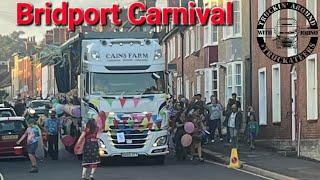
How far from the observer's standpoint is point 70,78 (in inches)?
1142

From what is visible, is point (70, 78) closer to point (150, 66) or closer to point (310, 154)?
point (150, 66)

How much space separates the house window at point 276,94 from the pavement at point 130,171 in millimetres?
5322

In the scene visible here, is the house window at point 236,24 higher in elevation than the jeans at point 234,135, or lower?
higher

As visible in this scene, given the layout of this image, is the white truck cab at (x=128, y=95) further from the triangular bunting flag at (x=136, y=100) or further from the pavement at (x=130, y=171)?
the pavement at (x=130, y=171)

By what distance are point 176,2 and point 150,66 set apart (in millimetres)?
41307

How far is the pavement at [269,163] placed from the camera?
2047 centimetres

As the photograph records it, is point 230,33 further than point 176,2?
No

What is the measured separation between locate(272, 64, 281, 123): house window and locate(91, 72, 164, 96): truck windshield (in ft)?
25.0

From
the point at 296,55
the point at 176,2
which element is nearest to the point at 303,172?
the point at 296,55

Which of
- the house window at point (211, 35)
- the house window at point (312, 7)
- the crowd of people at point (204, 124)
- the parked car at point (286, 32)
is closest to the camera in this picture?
the house window at point (312, 7)

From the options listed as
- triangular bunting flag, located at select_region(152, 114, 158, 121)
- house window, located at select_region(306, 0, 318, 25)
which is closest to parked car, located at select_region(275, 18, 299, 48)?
house window, located at select_region(306, 0, 318, 25)

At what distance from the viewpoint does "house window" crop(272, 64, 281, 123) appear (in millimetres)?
30203

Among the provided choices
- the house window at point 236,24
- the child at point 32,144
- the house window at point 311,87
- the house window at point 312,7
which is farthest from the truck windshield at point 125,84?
the house window at point 236,24

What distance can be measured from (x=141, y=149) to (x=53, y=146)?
485cm
